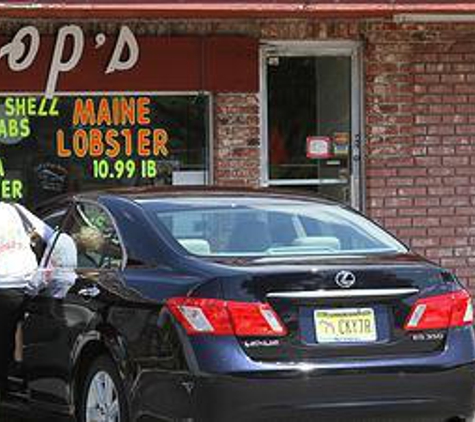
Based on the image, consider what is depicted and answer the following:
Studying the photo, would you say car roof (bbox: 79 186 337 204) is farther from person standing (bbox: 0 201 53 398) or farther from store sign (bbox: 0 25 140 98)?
store sign (bbox: 0 25 140 98)

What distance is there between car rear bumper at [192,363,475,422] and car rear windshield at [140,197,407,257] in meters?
0.76

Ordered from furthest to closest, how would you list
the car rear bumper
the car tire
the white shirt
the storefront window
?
the storefront window < the white shirt < the car tire < the car rear bumper

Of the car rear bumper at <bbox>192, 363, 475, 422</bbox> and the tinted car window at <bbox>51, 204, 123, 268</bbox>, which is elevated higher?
the tinted car window at <bbox>51, 204, 123, 268</bbox>

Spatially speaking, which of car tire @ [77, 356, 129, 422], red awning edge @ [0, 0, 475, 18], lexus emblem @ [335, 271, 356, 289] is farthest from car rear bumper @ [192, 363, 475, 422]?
red awning edge @ [0, 0, 475, 18]

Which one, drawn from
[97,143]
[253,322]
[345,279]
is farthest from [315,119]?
[253,322]

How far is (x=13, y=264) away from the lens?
668cm

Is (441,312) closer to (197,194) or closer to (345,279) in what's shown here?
(345,279)

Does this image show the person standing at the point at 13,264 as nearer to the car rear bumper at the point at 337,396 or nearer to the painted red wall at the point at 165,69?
the car rear bumper at the point at 337,396

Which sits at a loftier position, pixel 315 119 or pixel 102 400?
pixel 315 119

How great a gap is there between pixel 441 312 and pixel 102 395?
1.72m

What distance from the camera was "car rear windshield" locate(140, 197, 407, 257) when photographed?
5691mm

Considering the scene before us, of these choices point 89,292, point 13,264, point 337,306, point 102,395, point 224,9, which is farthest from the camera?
point 224,9

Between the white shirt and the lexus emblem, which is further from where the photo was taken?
Answer: the white shirt

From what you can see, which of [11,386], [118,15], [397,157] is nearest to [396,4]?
[397,157]
